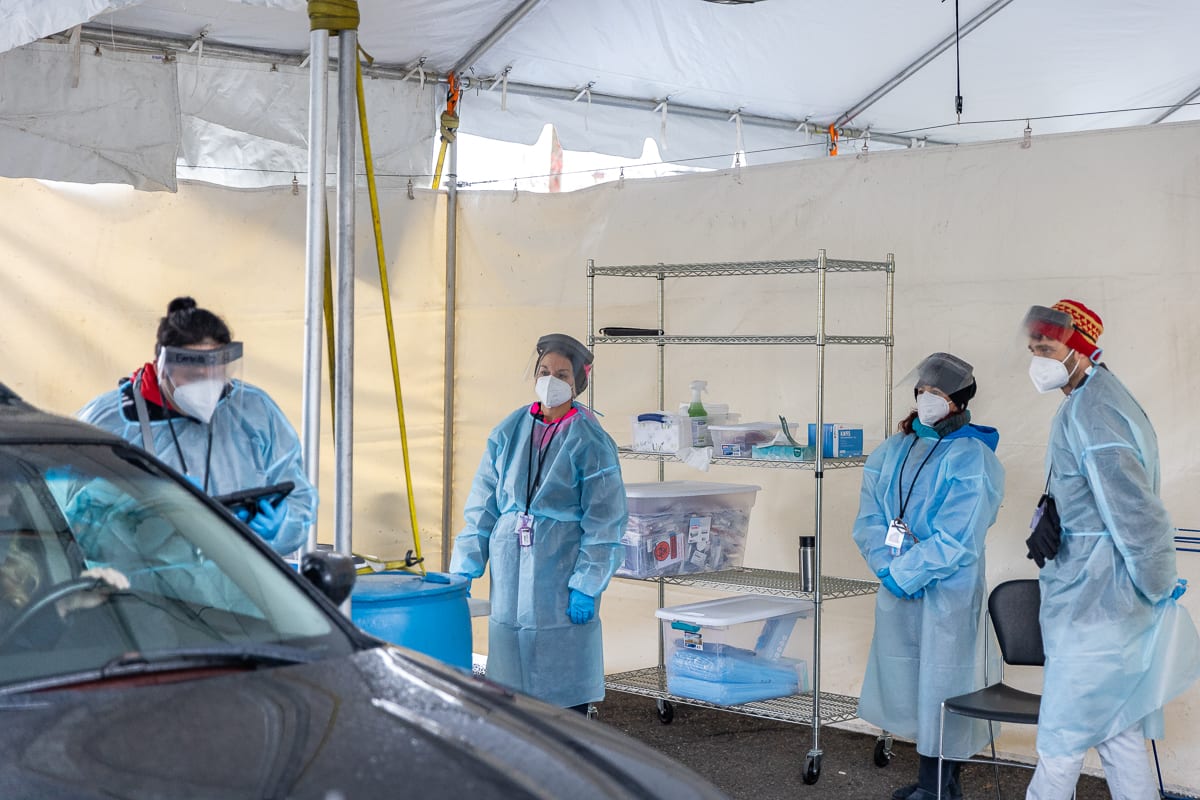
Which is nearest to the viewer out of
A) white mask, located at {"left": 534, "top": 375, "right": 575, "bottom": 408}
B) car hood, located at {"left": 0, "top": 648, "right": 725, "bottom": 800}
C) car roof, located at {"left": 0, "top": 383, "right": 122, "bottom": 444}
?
car hood, located at {"left": 0, "top": 648, "right": 725, "bottom": 800}

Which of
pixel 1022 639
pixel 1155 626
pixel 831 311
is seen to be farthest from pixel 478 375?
pixel 1155 626

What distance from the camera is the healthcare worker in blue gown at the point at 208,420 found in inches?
136

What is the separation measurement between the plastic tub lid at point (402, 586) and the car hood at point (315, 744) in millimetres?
1765

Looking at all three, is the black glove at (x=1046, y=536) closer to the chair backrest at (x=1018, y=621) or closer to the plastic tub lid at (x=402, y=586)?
the chair backrest at (x=1018, y=621)

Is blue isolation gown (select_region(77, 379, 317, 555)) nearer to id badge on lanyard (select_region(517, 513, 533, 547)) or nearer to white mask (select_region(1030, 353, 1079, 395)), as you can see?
id badge on lanyard (select_region(517, 513, 533, 547))

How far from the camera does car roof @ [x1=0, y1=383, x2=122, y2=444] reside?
7.82 feet

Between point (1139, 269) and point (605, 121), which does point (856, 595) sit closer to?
point (1139, 269)

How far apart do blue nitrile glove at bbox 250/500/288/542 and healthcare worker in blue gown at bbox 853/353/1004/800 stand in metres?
2.32

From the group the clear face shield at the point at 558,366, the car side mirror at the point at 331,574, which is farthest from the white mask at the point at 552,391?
the car side mirror at the point at 331,574

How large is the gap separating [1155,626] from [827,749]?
1743 millimetres

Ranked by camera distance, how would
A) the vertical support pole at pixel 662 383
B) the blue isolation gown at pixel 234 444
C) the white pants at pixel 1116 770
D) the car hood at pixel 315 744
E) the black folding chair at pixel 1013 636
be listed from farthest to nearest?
1. the vertical support pole at pixel 662 383
2. the black folding chair at pixel 1013 636
3. the white pants at pixel 1116 770
4. the blue isolation gown at pixel 234 444
5. the car hood at pixel 315 744

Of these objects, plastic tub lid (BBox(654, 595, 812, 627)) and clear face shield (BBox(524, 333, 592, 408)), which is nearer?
clear face shield (BBox(524, 333, 592, 408))

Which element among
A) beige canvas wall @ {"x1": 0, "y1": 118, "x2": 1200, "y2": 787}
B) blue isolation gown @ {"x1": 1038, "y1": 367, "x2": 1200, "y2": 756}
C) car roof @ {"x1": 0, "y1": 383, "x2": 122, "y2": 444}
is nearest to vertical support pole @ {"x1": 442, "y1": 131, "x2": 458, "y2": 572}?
beige canvas wall @ {"x1": 0, "y1": 118, "x2": 1200, "y2": 787}

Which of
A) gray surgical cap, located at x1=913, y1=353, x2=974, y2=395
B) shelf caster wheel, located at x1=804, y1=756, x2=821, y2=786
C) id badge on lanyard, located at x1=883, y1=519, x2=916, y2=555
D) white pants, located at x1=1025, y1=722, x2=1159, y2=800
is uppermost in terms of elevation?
gray surgical cap, located at x1=913, y1=353, x2=974, y2=395
